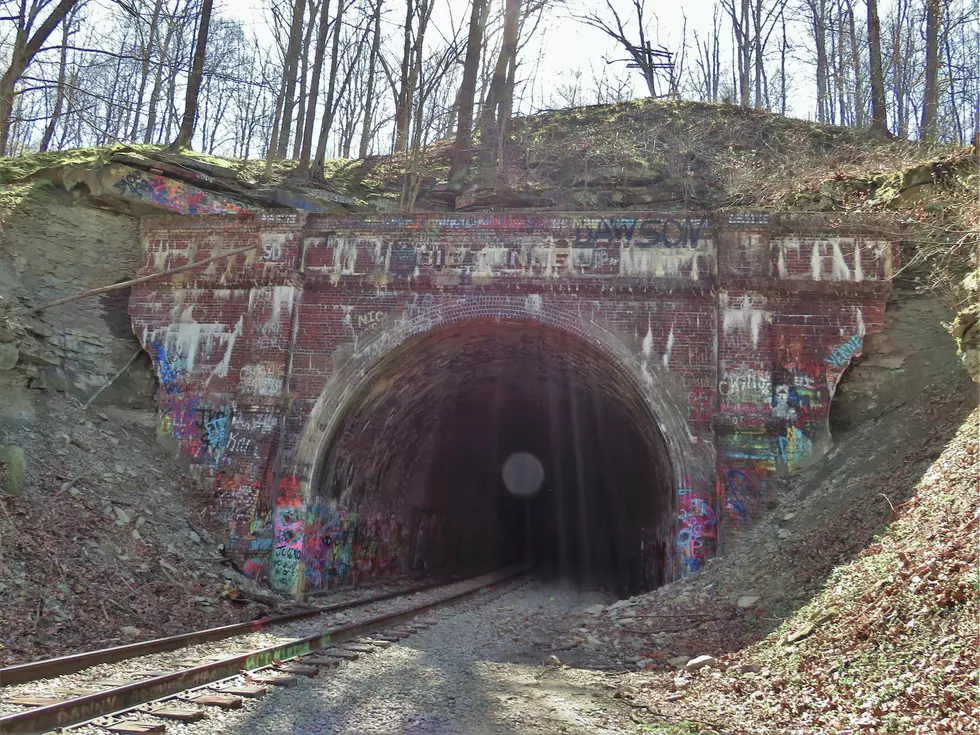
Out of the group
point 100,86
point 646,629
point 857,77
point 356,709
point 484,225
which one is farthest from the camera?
point 100,86

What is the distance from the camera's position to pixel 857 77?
2380 centimetres

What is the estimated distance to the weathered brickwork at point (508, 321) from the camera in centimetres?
1111

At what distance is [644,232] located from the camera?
11898 mm

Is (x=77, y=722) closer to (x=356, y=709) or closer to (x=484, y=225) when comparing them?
(x=356, y=709)

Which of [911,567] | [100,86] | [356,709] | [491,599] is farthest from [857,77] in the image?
[100,86]

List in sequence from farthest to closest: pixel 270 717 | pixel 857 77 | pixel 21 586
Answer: pixel 857 77, pixel 21 586, pixel 270 717

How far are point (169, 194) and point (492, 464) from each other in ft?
39.7

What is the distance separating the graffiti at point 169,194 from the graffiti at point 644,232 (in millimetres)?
6163

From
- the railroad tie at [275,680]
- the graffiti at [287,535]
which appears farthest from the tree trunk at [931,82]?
the railroad tie at [275,680]

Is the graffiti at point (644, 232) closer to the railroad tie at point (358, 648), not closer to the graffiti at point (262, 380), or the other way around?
the graffiti at point (262, 380)

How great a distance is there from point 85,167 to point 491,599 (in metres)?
11.2

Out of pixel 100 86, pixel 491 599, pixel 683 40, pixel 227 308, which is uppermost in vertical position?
pixel 683 40

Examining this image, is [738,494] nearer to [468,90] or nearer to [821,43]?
[468,90]

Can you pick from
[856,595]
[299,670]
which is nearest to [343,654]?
[299,670]
